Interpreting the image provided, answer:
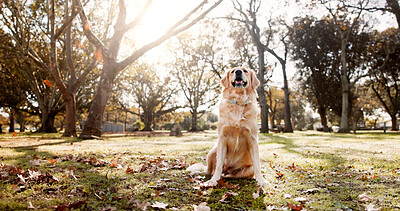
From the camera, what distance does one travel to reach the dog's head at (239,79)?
3738 mm

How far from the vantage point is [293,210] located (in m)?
2.53

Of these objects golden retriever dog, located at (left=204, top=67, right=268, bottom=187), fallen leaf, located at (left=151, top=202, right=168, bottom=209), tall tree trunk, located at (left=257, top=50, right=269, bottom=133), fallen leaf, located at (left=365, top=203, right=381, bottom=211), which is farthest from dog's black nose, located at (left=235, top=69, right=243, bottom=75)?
tall tree trunk, located at (left=257, top=50, right=269, bottom=133)

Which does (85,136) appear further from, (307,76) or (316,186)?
(307,76)

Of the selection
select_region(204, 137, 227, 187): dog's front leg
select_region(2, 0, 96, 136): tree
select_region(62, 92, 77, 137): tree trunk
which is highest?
select_region(2, 0, 96, 136): tree

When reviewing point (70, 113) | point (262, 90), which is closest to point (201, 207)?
point (70, 113)

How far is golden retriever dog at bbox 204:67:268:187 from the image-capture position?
3.64 metres

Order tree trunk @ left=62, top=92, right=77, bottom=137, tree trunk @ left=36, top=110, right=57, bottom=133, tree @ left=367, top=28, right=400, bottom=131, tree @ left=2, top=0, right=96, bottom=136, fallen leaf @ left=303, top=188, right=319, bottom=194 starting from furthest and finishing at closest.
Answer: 1. tree @ left=367, top=28, right=400, bottom=131
2. tree trunk @ left=36, top=110, right=57, bottom=133
3. tree trunk @ left=62, top=92, right=77, bottom=137
4. tree @ left=2, top=0, right=96, bottom=136
5. fallen leaf @ left=303, top=188, right=319, bottom=194

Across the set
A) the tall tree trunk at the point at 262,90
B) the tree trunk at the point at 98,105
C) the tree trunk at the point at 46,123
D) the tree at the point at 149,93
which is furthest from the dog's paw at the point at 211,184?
the tree at the point at 149,93

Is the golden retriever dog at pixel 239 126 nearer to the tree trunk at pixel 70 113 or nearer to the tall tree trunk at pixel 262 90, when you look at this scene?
the tree trunk at pixel 70 113

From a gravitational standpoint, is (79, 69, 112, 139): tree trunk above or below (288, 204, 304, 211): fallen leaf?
above

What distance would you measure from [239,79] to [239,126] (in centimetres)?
80

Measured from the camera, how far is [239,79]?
12.3ft

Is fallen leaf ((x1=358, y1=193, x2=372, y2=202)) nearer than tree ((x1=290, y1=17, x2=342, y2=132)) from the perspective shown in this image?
Yes

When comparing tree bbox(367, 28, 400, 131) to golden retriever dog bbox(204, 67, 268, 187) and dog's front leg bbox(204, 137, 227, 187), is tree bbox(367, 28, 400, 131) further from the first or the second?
dog's front leg bbox(204, 137, 227, 187)
